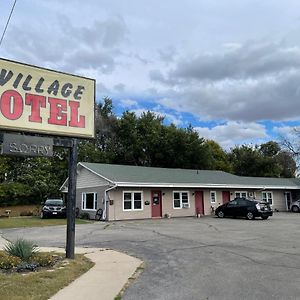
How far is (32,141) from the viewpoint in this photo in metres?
11.2

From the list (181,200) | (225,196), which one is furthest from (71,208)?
(225,196)

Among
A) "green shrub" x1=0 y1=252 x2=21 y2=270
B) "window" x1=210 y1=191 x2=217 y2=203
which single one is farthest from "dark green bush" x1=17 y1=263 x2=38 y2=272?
"window" x1=210 y1=191 x2=217 y2=203

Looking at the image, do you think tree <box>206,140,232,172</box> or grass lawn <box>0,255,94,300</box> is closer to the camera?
grass lawn <box>0,255,94,300</box>

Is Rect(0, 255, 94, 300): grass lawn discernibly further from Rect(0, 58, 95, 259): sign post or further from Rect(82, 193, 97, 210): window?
Rect(82, 193, 97, 210): window

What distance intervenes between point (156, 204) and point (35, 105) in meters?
21.1

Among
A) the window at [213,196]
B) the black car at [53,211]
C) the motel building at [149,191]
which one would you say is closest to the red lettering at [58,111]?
the motel building at [149,191]

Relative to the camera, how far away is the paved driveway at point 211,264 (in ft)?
24.1

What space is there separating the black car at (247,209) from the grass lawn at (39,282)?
20533mm

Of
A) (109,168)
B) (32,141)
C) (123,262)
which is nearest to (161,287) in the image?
(123,262)

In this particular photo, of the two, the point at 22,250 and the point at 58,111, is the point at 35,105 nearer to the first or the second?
the point at 58,111

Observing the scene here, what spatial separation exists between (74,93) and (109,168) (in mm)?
21766

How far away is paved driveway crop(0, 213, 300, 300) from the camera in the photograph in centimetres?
736

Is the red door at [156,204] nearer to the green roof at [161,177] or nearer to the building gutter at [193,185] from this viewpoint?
the building gutter at [193,185]

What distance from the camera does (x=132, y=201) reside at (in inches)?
1183
